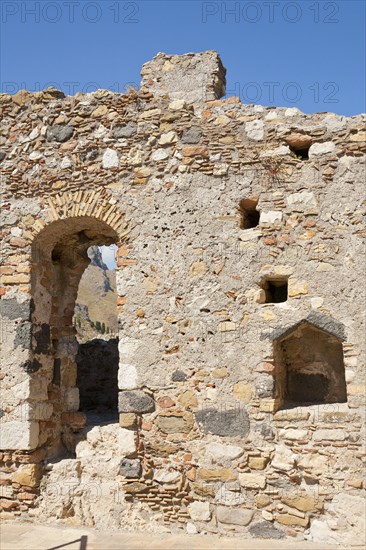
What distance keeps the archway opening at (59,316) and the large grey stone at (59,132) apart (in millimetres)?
947

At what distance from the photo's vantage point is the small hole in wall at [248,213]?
5438 mm

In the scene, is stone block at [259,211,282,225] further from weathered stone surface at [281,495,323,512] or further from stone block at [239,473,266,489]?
weathered stone surface at [281,495,323,512]

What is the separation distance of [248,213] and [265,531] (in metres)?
3.01

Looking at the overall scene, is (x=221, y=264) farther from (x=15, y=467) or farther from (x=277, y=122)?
(x=15, y=467)

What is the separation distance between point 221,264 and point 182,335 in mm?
804

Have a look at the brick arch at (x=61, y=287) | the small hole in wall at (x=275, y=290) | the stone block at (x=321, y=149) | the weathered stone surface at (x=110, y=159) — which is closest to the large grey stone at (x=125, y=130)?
the weathered stone surface at (x=110, y=159)

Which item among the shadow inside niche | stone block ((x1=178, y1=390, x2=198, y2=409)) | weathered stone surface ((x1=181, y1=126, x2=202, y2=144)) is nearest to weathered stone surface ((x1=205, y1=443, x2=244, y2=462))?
stone block ((x1=178, y1=390, x2=198, y2=409))

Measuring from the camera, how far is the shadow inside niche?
7816mm

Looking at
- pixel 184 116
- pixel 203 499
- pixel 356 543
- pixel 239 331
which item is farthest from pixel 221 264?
pixel 356 543

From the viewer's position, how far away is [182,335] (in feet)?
17.7

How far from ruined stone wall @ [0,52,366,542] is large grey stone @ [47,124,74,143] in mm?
21

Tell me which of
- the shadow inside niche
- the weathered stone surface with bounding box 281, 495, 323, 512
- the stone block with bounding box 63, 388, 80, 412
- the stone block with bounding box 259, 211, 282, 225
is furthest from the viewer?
the shadow inside niche

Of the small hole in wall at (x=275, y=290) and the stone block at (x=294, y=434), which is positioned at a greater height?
the small hole in wall at (x=275, y=290)

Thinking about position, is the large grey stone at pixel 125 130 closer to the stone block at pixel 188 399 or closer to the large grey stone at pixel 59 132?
the large grey stone at pixel 59 132
